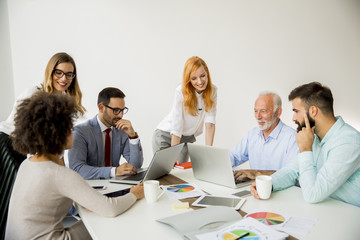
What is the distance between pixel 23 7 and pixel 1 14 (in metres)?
0.24

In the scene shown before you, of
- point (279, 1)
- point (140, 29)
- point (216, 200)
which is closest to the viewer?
point (216, 200)

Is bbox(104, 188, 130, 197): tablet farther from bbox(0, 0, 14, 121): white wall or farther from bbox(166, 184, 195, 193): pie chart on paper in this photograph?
bbox(0, 0, 14, 121): white wall

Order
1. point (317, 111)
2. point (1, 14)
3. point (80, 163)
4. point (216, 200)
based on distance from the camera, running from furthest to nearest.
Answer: point (1, 14) < point (80, 163) < point (317, 111) < point (216, 200)

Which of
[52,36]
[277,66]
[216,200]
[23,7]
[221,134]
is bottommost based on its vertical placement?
[221,134]

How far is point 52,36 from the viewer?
3.41 metres

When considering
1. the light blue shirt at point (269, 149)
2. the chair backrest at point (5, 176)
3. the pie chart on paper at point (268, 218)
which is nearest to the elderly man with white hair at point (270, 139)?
the light blue shirt at point (269, 149)

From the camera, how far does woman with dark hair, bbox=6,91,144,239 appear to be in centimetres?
121

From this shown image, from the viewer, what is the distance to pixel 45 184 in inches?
48.2

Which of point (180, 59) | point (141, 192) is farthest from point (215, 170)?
point (180, 59)

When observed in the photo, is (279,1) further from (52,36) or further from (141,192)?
(141,192)

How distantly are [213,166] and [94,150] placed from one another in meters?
0.92

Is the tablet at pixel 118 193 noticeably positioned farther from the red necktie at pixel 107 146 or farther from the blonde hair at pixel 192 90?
the blonde hair at pixel 192 90

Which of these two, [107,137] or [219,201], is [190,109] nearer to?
[107,137]

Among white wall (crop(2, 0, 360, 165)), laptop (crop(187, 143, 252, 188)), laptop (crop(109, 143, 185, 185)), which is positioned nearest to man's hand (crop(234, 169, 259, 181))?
laptop (crop(187, 143, 252, 188))
